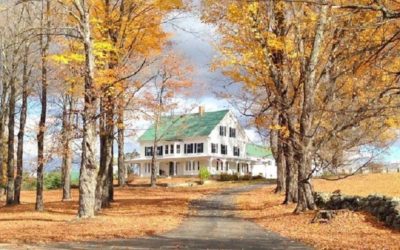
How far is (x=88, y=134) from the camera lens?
2056cm

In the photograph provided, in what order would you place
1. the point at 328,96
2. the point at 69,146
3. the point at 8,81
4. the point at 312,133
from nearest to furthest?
the point at 328,96, the point at 312,133, the point at 69,146, the point at 8,81

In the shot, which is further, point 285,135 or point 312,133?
point 285,135

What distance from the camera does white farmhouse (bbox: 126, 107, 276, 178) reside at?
70188mm

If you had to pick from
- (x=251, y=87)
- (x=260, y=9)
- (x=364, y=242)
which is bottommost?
(x=364, y=242)

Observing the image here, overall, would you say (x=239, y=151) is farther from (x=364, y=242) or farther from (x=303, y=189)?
(x=364, y=242)

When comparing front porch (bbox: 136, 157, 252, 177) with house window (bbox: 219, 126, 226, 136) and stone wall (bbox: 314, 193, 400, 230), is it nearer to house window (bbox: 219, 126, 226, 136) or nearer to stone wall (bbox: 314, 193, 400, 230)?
house window (bbox: 219, 126, 226, 136)

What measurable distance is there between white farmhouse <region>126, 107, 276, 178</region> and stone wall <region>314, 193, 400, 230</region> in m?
45.5

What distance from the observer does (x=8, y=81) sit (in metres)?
32.0

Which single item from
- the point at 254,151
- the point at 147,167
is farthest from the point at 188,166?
the point at 254,151

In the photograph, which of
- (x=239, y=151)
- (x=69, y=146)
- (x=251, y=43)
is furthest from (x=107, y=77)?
(x=239, y=151)

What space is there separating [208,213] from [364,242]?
11070mm

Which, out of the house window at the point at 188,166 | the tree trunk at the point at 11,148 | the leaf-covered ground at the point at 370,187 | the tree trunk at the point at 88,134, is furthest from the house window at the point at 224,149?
the tree trunk at the point at 88,134

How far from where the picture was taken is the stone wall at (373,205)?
666 inches

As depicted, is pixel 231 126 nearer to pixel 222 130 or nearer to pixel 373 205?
pixel 222 130
